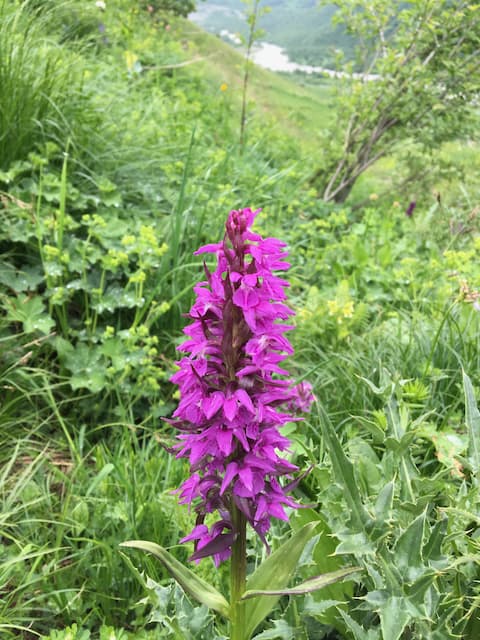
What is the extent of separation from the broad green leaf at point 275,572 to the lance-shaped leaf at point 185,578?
70 mm

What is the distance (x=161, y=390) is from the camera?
9.49ft

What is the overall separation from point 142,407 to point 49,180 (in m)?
1.41

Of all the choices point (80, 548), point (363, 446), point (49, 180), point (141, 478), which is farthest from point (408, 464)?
point (49, 180)

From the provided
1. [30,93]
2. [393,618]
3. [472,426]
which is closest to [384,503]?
[393,618]

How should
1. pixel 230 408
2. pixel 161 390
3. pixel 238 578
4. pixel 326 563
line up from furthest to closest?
pixel 161 390 < pixel 326 563 < pixel 238 578 < pixel 230 408

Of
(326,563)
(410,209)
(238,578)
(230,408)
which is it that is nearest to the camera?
(230,408)

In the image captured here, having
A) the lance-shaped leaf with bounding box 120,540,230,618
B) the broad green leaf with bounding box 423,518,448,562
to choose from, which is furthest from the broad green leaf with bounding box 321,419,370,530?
the lance-shaped leaf with bounding box 120,540,230,618

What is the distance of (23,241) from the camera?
9.14 ft

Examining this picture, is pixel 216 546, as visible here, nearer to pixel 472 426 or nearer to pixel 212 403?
pixel 212 403

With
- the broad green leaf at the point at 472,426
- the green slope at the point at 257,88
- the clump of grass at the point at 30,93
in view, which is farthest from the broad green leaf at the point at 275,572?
the green slope at the point at 257,88

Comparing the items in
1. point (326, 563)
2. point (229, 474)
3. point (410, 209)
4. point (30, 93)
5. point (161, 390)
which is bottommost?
point (161, 390)

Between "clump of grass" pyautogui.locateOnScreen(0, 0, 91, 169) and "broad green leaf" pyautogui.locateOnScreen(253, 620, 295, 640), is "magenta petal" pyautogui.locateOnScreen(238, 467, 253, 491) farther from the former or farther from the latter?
"clump of grass" pyautogui.locateOnScreen(0, 0, 91, 169)

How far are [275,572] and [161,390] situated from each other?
1.77 m

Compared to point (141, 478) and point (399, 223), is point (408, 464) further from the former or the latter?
point (399, 223)
